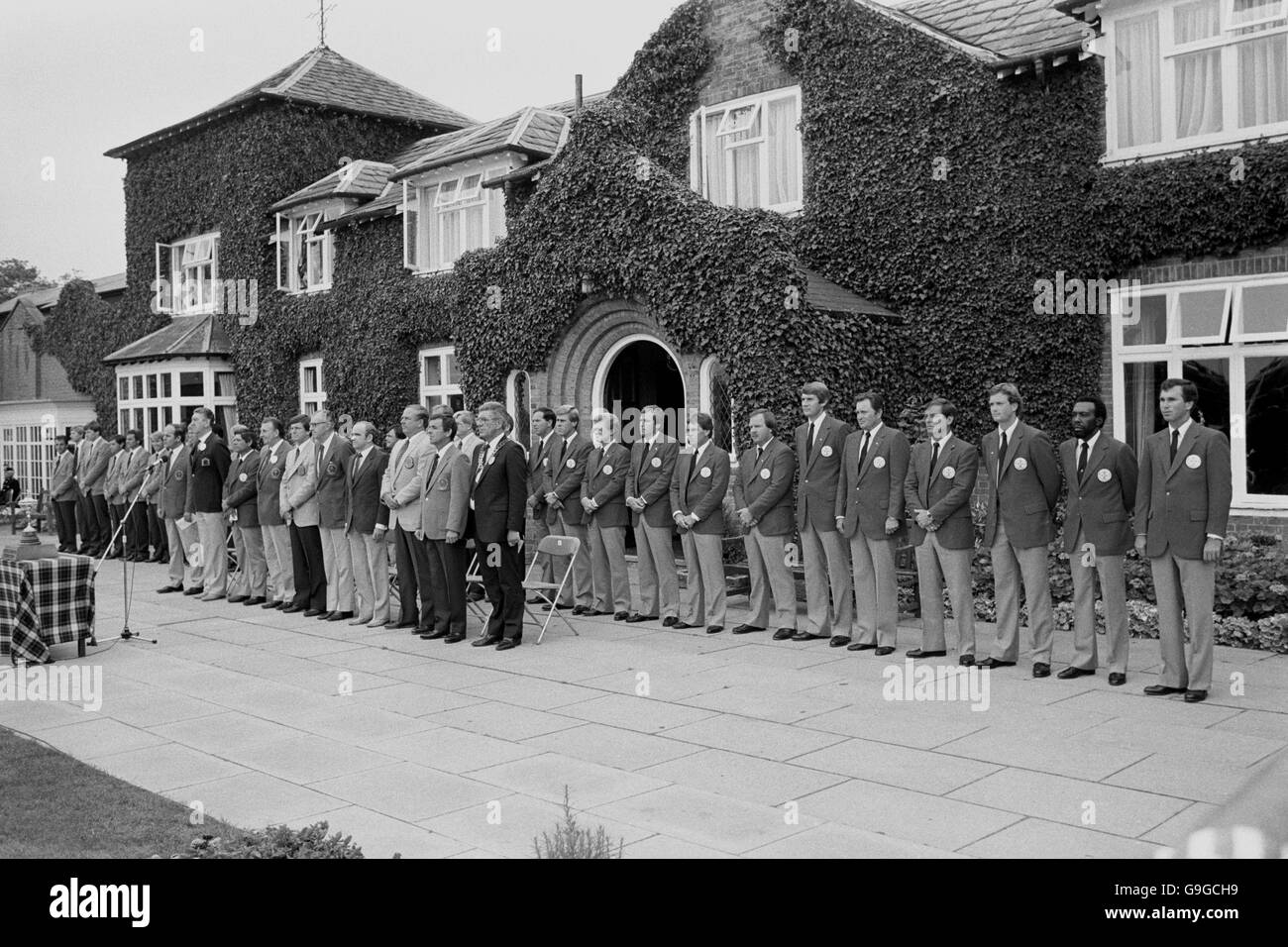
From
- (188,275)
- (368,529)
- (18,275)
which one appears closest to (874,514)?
(368,529)

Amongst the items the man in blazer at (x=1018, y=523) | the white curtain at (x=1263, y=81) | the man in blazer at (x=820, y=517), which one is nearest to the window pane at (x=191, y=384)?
the man in blazer at (x=820, y=517)

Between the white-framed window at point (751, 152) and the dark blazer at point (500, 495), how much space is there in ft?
26.3

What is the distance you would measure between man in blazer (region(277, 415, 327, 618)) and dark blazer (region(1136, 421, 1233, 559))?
29.3 feet

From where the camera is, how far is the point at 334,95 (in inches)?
1081

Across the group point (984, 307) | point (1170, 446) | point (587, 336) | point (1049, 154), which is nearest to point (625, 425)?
point (587, 336)

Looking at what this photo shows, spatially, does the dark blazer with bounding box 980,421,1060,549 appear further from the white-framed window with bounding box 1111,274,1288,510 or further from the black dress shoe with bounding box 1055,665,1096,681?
the white-framed window with bounding box 1111,274,1288,510

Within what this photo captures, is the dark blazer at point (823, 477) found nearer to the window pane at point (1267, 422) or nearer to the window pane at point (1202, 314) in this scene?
the window pane at point (1202, 314)

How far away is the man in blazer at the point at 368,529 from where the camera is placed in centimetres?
1283

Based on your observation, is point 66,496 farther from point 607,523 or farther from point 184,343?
point 607,523

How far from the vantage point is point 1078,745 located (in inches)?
285

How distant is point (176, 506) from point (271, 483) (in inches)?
99.4

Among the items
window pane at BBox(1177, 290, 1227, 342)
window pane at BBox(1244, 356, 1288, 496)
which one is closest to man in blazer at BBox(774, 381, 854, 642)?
window pane at BBox(1177, 290, 1227, 342)

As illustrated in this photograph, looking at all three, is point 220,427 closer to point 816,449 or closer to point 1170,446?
point 816,449
